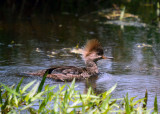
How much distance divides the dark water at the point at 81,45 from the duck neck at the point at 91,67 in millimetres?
181

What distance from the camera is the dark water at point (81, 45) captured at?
6.86 metres

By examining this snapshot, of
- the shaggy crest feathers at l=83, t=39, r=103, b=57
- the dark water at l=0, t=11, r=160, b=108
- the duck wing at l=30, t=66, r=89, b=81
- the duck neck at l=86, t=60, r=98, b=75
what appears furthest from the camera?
the shaggy crest feathers at l=83, t=39, r=103, b=57

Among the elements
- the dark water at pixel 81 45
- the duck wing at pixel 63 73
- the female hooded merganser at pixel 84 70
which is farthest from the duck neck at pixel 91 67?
the duck wing at pixel 63 73

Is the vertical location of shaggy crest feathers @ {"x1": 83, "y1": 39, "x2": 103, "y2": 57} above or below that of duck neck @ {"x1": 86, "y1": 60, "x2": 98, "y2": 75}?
above

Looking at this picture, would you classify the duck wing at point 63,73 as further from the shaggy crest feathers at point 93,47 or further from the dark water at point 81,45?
the shaggy crest feathers at point 93,47

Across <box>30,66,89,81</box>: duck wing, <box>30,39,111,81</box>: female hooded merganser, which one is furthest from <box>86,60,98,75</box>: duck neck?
<box>30,66,89,81</box>: duck wing

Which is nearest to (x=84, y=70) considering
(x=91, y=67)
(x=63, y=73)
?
(x=91, y=67)

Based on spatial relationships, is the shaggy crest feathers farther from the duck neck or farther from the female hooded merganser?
the duck neck

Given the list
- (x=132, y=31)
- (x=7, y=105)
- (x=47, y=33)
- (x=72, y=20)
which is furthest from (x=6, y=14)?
(x=7, y=105)

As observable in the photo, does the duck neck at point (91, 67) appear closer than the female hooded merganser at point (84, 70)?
No

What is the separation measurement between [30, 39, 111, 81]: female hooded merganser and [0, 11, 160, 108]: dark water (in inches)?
7.7

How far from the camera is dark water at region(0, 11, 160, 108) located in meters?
6.86

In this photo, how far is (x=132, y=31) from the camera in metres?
12.7

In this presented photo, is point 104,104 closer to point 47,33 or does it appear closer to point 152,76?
point 152,76
